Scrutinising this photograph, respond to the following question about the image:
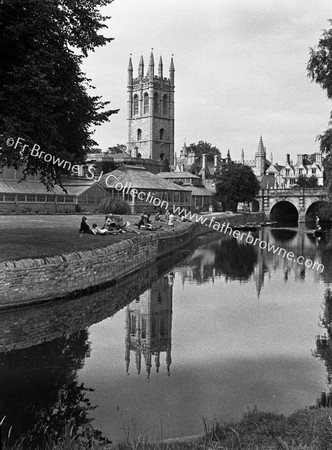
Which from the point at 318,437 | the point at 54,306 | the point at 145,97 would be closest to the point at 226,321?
the point at 54,306

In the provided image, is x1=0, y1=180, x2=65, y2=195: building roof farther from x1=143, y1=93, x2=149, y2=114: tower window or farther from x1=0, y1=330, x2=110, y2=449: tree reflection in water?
x1=143, y1=93, x2=149, y2=114: tower window

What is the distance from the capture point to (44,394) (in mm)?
8898

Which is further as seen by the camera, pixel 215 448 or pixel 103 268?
pixel 103 268

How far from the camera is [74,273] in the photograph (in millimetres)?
17203

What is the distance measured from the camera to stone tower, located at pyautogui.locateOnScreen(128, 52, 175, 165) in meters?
122

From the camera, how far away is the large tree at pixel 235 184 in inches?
3073

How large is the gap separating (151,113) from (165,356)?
116 m

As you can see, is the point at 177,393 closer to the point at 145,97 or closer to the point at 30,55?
the point at 30,55

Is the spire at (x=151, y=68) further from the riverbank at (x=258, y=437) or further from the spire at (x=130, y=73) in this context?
the riverbank at (x=258, y=437)

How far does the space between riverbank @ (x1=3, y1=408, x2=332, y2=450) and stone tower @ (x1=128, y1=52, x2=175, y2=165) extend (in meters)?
115

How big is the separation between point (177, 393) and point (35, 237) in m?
13.8

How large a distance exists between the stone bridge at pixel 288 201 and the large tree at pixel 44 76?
2613 inches

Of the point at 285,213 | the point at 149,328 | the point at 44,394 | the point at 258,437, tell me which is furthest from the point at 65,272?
the point at 285,213

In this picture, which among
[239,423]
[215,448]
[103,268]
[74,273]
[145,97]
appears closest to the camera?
[215,448]
